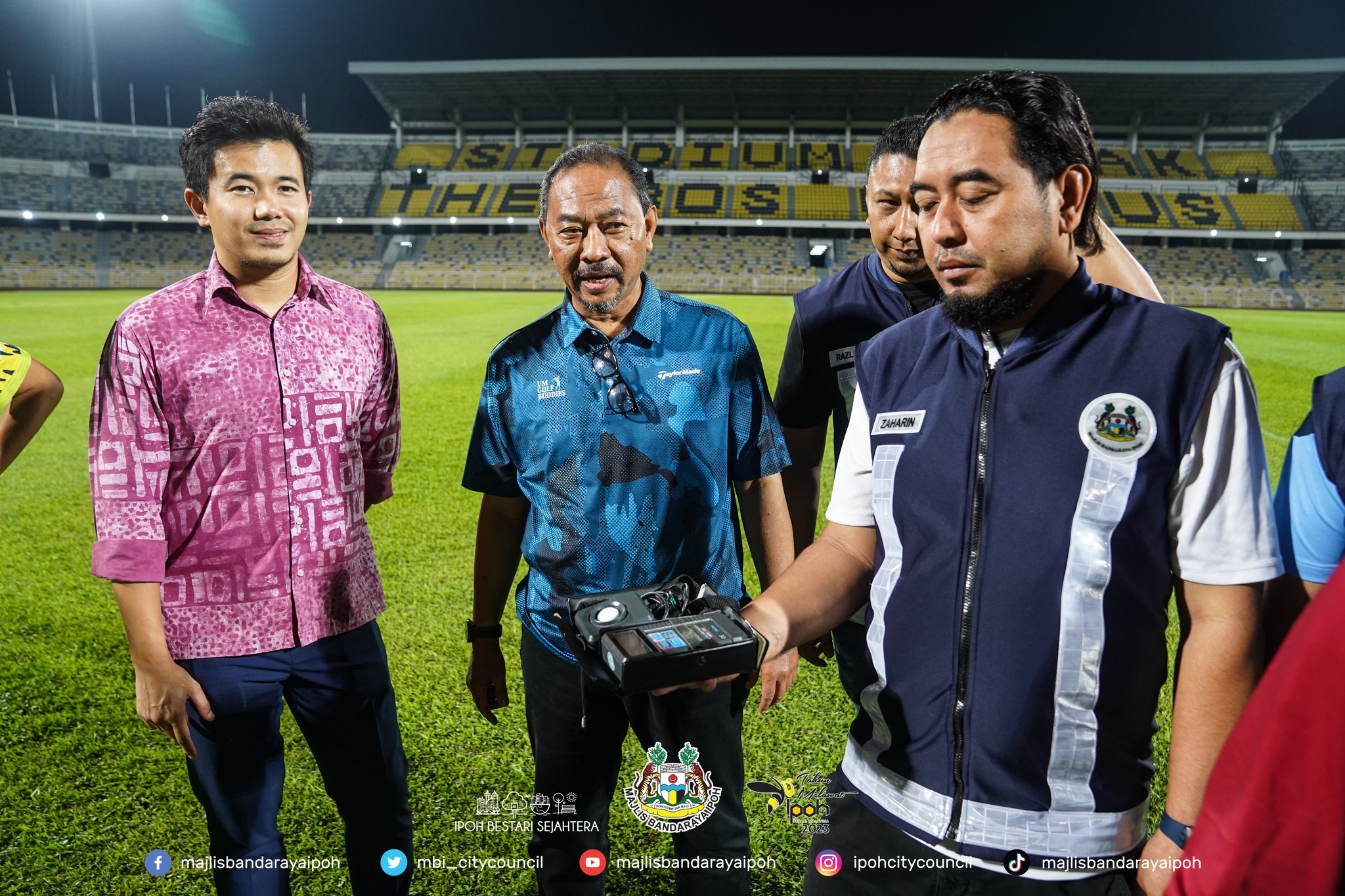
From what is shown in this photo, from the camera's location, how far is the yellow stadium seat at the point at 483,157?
1929 inches

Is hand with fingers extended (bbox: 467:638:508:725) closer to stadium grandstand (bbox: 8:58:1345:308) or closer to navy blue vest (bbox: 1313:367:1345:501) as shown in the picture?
navy blue vest (bbox: 1313:367:1345:501)

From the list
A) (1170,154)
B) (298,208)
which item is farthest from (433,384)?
(1170,154)

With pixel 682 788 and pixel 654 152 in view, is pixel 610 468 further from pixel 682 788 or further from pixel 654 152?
pixel 654 152

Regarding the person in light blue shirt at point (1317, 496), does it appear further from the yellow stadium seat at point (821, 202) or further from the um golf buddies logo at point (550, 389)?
the yellow stadium seat at point (821, 202)

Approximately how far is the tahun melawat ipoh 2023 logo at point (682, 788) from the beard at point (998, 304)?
57.0 inches

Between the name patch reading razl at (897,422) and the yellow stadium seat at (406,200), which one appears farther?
the yellow stadium seat at (406,200)

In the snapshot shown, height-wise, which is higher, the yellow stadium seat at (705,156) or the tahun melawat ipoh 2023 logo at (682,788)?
the yellow stadium seat at (705,156)

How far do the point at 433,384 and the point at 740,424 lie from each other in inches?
405

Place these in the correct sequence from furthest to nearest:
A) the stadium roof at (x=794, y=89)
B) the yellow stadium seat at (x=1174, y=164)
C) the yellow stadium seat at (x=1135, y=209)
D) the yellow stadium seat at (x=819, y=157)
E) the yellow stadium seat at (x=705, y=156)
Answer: the yellow stadium seat at (x=705, y=156), the yellow stadium seat at (x=819, y=157), the yellow stadium seat at (x=1174, y=164), the yellow stadium seat at (x=1135, y=209), the stadium roof at (x=794, y=89)

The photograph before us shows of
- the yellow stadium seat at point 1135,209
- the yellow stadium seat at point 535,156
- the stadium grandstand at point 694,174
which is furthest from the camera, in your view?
Answer: the yellow stadium seat at point 535,156

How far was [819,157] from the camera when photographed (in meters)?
48.4

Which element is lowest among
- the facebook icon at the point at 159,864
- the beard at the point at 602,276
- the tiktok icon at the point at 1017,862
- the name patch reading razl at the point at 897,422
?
the facebook icon at the point at 159,864

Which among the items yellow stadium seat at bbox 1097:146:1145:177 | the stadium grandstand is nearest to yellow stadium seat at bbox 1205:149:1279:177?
the stadium grandstand

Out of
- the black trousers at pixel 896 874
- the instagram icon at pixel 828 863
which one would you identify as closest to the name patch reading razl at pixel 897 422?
the black trousers at pixel 896 874
